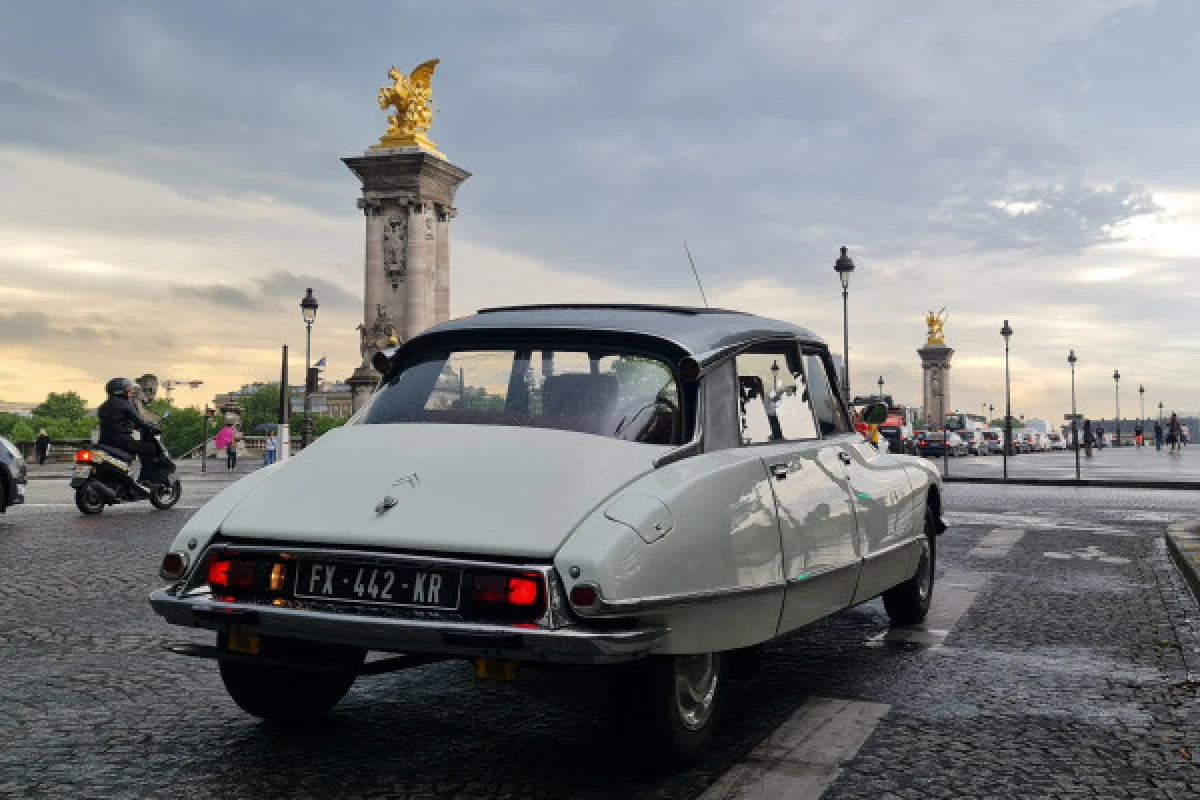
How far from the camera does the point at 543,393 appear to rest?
411 centimetres

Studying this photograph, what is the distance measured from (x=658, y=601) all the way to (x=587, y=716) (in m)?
1.30

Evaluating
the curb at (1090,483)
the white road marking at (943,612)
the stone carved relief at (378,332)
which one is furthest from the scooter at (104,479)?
the stone carved relief at (378,332)

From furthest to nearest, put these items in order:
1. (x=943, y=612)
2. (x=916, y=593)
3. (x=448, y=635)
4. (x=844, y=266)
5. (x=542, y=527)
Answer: (x=844, y=266) → (x=943, y=612) → (x=916, y=593) → (x=542, y=527) → (x=448, y=635)

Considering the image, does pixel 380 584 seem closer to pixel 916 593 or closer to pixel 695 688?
pixel 695 688

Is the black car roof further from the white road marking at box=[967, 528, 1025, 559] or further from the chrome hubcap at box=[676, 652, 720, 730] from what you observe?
the white road marking at box=[967, 528, 1025, 559]

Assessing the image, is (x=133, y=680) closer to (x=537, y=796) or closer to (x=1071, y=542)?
(x=537, y=796)

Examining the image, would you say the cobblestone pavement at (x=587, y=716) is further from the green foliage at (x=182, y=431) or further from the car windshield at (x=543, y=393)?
the green foliage at (x=182, y=431)

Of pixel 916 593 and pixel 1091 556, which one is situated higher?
pixel 916 593

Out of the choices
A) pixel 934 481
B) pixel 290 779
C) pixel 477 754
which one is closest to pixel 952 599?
pixel 934 481

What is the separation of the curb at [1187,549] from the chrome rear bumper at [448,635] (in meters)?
6.03

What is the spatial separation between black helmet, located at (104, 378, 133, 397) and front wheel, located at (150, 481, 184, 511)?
1.48 meters

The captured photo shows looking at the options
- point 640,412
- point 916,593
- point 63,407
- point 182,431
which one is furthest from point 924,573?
point 63,407

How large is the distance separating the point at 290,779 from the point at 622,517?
135 centimetres

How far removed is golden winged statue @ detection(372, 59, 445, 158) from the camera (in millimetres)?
50312
